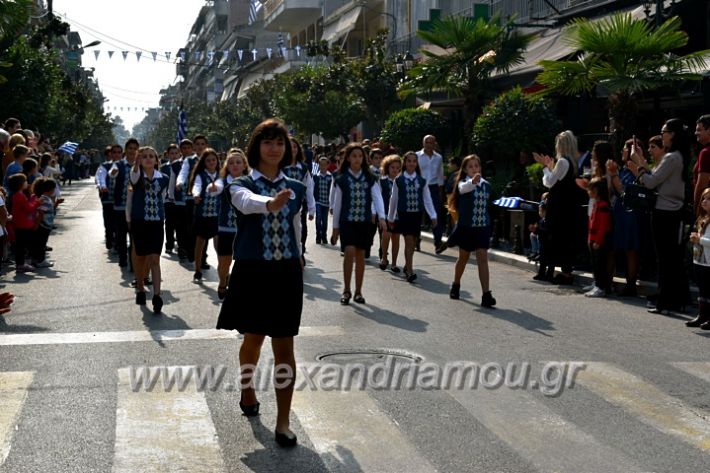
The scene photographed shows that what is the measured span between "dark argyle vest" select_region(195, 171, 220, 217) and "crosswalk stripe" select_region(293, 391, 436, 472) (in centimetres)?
703

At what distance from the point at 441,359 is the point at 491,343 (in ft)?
3.01

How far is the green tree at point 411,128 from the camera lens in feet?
83.3

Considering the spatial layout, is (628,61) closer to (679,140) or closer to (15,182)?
(679,140)

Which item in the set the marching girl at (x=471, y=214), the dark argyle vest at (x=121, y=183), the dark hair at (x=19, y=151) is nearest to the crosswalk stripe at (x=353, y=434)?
the marching girl at (x=471, y=214)

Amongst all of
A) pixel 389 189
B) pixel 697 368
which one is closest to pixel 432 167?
pixel 389 189

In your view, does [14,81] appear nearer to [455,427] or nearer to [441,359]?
[441,359]

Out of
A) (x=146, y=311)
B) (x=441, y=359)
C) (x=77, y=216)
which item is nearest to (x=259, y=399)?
(x=441, y=359)

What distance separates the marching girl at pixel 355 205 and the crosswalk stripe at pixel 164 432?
4797mm

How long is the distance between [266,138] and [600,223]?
24.0 feet

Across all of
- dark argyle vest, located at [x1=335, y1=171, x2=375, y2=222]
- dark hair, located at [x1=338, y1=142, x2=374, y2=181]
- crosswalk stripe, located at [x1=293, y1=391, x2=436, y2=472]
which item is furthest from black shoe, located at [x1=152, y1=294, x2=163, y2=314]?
crosswalk stripe, located at [x1=293, y1=391, x2=436, y2=472]

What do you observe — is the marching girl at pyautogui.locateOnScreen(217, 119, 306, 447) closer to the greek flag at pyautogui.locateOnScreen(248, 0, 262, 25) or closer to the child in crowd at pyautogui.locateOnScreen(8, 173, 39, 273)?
the child in crowd at pyautogui.locateOnScreen(8, 173, 39, 273)

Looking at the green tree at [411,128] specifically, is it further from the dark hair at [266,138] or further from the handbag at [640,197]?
the dark hair at [266,138]

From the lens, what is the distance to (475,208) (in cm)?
1186

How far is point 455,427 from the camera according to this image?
6.31 metres
